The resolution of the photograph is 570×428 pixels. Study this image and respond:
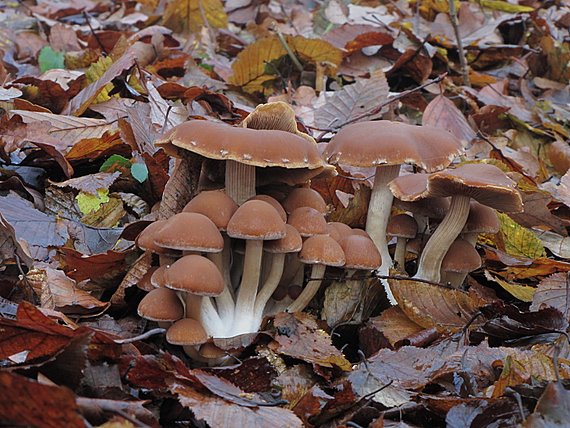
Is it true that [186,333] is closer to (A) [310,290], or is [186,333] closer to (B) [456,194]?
(A) [310,290]

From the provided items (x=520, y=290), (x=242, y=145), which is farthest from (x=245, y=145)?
(x=520, y=290)

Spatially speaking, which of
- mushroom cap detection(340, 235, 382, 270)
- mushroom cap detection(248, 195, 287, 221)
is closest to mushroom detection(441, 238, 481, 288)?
mushroom cap detection(340, 235, 382, 270)

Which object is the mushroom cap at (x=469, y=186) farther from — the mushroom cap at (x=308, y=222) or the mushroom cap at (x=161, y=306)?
the mushroom cap at (x=161, y=306)

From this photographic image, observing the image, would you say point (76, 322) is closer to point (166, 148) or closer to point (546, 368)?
point (166, 148)

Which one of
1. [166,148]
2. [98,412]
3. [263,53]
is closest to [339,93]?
[263,53]

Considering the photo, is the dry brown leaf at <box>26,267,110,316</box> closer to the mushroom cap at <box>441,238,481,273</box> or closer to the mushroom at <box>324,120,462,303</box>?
the mushroom at <box>324,120,462,303</box>

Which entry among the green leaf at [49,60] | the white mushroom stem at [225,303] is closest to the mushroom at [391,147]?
the white mushroom stem at [225,303]

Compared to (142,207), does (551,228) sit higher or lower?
lower
